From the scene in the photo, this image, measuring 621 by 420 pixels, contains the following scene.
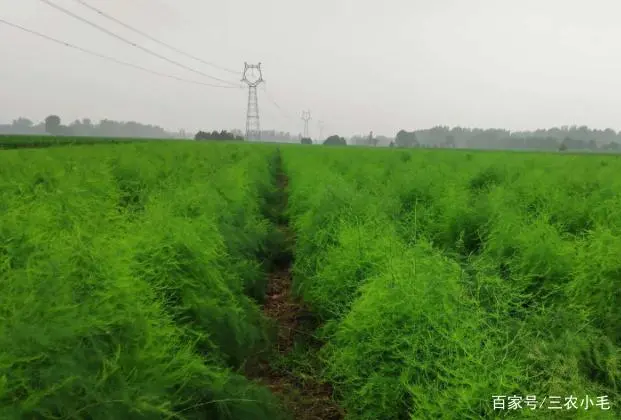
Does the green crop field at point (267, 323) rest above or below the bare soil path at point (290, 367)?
above

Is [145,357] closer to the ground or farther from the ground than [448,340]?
farther from the ground

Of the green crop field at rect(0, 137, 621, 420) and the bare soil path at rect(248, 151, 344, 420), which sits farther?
the bare soil path at rect(248, 151, 344, 420)

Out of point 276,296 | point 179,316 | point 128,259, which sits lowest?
point 276,296

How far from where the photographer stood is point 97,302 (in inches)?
102

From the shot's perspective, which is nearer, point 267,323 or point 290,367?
point 290,367

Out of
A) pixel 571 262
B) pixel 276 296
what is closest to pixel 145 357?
pixel 571 262

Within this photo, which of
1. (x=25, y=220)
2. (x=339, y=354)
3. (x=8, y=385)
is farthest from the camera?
(x=339, y=354)

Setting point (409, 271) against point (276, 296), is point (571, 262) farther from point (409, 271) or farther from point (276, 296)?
point (276, 296)

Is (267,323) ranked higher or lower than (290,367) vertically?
higher

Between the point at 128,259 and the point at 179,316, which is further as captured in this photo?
the point at 179,316

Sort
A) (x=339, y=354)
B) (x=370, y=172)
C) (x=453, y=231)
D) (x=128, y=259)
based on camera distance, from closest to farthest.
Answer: (x=128, y=259), (x=339, y=354), (x=453, y=231), (x=370, y=172)

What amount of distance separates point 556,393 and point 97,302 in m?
2.66

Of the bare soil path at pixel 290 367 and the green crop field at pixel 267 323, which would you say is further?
the bare soil path at pixel 290 367

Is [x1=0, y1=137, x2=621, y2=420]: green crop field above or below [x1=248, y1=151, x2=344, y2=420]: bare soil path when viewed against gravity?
above
